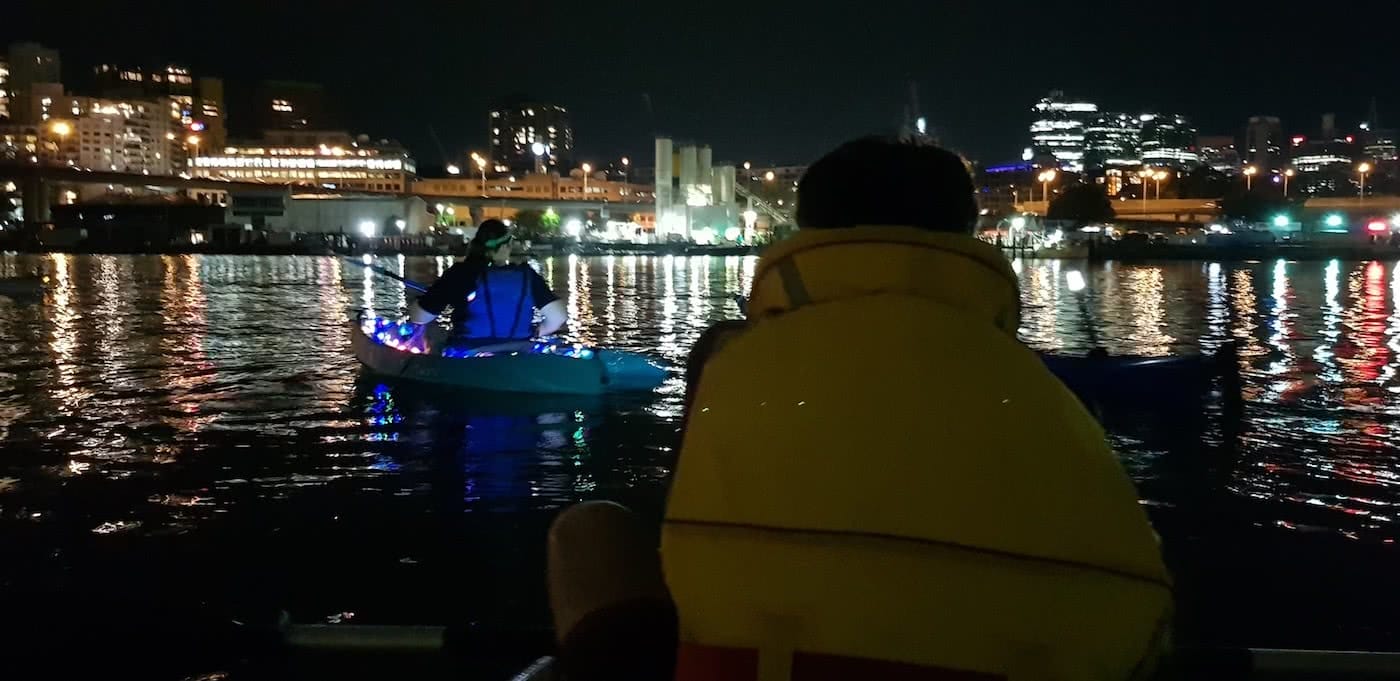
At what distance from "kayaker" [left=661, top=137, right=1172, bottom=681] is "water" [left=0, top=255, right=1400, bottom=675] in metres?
0.19

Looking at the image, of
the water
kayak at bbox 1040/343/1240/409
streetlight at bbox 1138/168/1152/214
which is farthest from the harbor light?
streetlight at bbox 1138/168/1152/214

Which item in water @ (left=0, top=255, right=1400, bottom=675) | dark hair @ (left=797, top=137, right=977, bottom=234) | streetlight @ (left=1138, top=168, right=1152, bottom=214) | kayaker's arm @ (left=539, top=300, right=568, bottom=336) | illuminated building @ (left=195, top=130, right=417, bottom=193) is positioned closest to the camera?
dark hair @ (left=797, top=137, right=977, bottom=234)

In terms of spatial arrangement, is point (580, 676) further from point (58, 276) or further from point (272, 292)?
point (58, 276)

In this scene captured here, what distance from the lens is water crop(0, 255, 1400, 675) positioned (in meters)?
6.39

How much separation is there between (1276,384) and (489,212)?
538 ft

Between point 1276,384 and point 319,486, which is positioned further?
point 1276,384

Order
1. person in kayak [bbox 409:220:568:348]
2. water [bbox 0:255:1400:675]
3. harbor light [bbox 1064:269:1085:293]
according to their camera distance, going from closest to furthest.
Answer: water [bbox 0:255:1400:675] < person in kayak [bbox 409:220:568:348] < harbor light [bbox 1064:269:1085:293]

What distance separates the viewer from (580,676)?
69.8 inches

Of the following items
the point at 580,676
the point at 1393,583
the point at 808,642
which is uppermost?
the point at 808,642

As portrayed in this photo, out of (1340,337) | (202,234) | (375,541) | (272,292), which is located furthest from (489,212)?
(375,541)

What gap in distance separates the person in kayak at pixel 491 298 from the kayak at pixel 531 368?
0.70ft

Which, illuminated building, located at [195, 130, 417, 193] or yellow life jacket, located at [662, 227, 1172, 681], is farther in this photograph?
illuminated building, located at [195, 130, 417, 193]

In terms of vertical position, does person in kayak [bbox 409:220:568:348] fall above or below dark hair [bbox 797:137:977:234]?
below

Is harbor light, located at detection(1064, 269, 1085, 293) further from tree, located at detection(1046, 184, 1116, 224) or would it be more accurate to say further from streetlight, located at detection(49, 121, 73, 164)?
streetlight, located at detection(49, 121, 73, 164)
